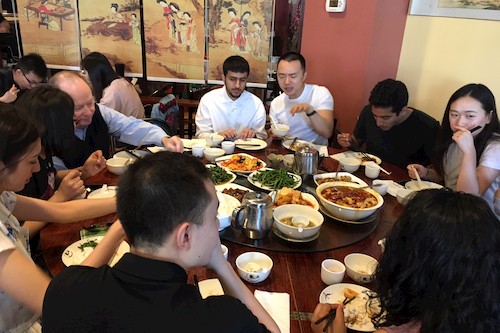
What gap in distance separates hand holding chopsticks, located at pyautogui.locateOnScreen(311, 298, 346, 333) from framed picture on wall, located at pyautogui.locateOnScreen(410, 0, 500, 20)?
2.47 meters

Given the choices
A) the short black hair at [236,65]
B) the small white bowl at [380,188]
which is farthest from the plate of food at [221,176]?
the short black hair at [236,65]

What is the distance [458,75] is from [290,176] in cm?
177

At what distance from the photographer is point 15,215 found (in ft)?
4.98

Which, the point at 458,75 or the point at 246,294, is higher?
the point at 458,75

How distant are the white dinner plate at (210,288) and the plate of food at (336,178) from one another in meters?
1.01

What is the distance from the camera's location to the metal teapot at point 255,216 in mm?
1561

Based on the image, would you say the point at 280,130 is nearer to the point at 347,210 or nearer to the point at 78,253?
the point at 347,210

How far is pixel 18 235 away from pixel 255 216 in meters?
0.89

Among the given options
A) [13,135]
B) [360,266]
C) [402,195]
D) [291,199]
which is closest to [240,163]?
[291,199]

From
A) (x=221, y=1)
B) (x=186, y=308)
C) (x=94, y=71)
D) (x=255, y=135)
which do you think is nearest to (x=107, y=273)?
(x=186, y=308)

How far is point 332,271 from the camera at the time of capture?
53.4 inches

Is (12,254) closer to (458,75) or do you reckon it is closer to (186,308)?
(186,308)

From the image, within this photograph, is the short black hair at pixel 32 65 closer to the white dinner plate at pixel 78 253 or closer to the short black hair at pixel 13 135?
the short black hair at pixel 13 135

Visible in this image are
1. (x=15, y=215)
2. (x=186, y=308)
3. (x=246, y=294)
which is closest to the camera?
(x=186, y=308)
